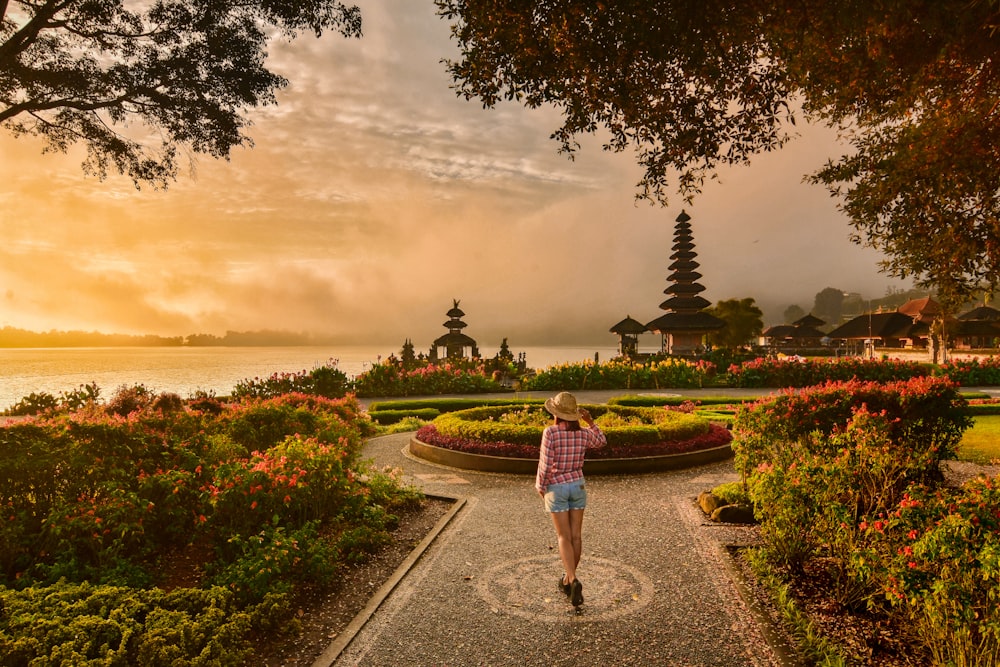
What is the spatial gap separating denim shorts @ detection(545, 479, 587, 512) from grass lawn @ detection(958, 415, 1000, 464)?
9637 millimetres

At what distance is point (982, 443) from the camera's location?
13688mm

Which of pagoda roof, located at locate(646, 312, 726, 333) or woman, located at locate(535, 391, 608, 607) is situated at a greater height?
pagoda roof, located at locate(646, 312, 726, 333)

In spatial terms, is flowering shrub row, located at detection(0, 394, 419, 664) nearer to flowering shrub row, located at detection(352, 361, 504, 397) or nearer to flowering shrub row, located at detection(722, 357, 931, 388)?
flowering shrub row, located at detection(352, 361, 504, 397)

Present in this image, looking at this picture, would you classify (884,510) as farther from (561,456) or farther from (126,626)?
(126,626)

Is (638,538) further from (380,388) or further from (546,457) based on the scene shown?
(380,388)

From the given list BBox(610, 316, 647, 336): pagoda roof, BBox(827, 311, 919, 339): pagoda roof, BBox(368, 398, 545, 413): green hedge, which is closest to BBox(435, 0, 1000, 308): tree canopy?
BBox(368, 398, 545, 413): green hedge

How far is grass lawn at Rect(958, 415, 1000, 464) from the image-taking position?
40.5ft

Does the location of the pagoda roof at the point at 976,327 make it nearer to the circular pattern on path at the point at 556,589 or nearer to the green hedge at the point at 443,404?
the green hedge at the point at 443,404

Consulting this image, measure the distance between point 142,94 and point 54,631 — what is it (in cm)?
1262

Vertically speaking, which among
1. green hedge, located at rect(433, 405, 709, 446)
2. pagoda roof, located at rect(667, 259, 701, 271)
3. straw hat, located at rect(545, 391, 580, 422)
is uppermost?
pagoda roof, located at rect(667, 259, 701, 271)

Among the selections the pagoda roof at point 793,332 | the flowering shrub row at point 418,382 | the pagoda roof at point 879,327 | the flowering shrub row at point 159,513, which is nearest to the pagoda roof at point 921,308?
the pagoda roof at point 879,327

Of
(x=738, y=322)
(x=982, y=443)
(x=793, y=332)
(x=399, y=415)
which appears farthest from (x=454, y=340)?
(x=793, y=332)

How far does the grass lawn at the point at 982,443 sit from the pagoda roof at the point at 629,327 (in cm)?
2790

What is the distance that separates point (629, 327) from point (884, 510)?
3910 cm
